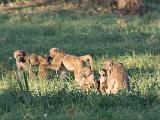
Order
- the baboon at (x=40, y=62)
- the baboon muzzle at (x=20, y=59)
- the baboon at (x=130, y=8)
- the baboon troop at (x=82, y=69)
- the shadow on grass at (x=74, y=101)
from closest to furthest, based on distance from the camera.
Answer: the shadow on grass at (x=74, y=101) < the baboon troop at (x=82, y=69) < the baboon at (x=40, y=62) < the baboon muzzle at (x=20, y=59) < the baboon at (x=130, y=8)

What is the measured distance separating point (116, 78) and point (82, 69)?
1.36 m

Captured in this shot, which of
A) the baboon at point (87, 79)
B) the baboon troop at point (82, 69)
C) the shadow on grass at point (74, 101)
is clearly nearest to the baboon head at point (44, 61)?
the baboon troop at point (82, 69)

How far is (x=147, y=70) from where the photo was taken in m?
11.5

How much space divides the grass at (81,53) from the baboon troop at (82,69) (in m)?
0.20

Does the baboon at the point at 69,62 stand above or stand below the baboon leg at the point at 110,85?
below

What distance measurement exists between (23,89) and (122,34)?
27.8ft

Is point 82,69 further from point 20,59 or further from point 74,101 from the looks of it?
point 74,101

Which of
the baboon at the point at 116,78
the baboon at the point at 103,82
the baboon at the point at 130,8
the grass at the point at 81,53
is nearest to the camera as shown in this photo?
the grass at the point at 81,53

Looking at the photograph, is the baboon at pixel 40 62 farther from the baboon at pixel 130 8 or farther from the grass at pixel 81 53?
the baboon at pixel 130 8

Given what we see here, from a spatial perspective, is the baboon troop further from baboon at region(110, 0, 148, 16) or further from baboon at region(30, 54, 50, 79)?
baboon at region(110, 0, 148, 16)

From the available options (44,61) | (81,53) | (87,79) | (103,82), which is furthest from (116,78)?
(81,53)

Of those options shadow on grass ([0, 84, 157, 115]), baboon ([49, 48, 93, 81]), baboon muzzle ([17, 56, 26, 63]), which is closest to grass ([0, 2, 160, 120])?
shadow on grass ([0, 84, 157, 115])

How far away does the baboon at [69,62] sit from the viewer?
11203 mm

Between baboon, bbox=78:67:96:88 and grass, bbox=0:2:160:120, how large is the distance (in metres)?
0.25
